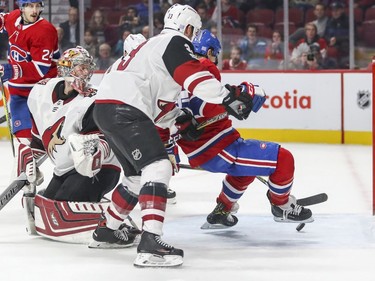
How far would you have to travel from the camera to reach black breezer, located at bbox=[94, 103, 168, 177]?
376cm

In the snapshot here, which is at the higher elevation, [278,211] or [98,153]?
[98,153]

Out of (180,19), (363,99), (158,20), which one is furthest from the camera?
(158,20)

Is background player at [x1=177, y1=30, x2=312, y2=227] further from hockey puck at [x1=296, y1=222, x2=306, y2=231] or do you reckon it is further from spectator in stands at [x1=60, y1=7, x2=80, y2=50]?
spectator in stands at [x1=60, y1=7, x2=80, y2=50]

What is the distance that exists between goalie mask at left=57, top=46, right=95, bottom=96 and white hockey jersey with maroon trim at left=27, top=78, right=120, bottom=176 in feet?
0.19

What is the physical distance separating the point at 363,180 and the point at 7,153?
9.90ft

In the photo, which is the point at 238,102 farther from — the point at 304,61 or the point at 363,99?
the point at 304,61

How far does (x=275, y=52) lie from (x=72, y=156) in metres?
5.00

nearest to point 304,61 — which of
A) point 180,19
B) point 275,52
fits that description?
point 275,52

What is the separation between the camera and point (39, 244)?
14.0 ft

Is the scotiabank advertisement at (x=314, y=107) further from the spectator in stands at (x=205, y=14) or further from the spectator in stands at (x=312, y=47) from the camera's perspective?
the spectator in stands at (x=205, y=14)

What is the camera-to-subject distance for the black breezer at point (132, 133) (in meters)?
3.76

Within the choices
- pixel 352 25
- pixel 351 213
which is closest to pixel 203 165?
pixel 351 213

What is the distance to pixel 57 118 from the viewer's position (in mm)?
4535

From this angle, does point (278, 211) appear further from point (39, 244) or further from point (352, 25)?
point (352, 25)
